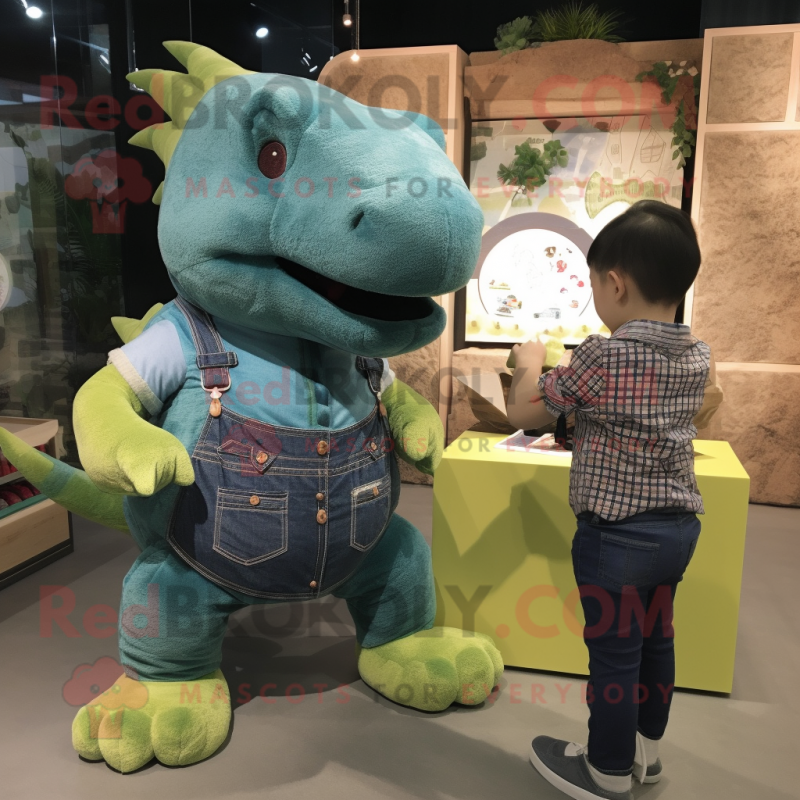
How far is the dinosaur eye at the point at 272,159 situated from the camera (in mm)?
1453

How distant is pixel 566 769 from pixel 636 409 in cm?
74

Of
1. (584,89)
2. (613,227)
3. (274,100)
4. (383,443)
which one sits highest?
(584,89)

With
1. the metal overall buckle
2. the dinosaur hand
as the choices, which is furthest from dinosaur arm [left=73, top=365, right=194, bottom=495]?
the metal overall buckle

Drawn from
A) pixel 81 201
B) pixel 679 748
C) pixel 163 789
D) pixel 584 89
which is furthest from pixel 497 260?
pixel 163 789

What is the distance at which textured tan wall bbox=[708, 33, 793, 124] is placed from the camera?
335 centimetres

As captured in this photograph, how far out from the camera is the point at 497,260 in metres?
3.96

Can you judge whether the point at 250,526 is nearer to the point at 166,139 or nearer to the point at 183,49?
the point at 166,139

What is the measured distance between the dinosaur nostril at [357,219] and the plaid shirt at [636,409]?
1.51ft

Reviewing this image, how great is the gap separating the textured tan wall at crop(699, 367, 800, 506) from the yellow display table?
159cm

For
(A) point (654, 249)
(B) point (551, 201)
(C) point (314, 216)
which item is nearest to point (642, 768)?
(A) point (654, 249)

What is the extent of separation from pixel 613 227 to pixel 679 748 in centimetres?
112

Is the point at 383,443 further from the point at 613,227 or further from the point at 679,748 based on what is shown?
the point at 679,748

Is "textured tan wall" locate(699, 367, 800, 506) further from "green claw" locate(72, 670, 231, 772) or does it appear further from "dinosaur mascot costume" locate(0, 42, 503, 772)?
"green claw" locate(72, 670, 231, 772)

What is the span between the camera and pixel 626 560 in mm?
1460
